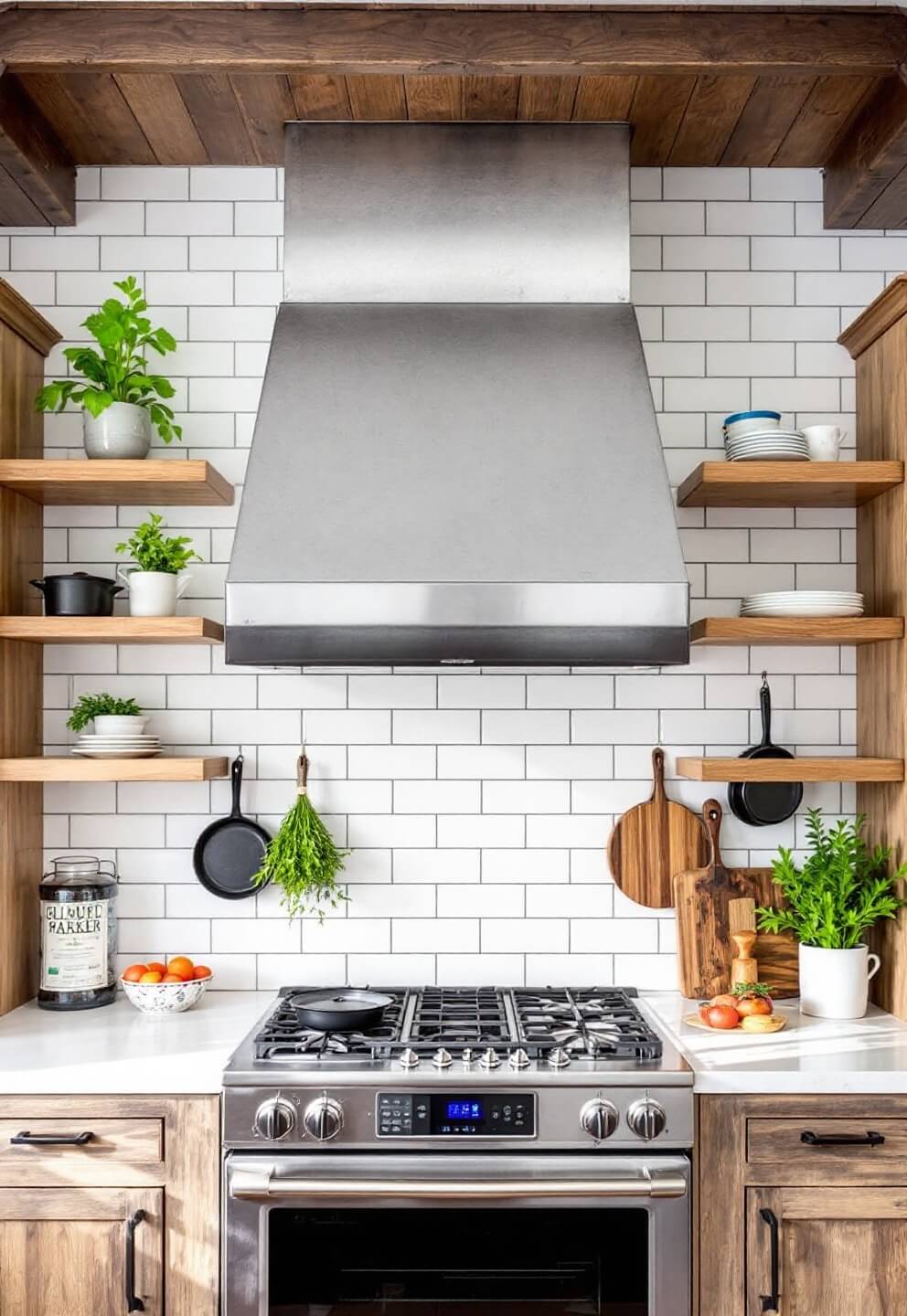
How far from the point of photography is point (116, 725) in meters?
2.56

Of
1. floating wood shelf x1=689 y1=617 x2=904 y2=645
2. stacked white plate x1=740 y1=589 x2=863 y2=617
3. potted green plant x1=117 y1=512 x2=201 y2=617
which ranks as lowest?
floating wood shelf x1=689 y1=617 x2=904 y2=645

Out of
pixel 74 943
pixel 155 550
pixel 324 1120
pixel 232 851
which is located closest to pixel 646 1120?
pixel 324 1120

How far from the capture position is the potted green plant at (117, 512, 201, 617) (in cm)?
256

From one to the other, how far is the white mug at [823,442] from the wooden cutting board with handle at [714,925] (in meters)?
0.84

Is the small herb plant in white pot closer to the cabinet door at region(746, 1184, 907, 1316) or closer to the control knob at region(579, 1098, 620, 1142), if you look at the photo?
the control knob at region(579, 1098, 620, 1142)

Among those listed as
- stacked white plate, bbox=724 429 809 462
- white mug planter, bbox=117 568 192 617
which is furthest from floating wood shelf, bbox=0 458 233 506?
stacked white plate, bbox=724 429 809 462

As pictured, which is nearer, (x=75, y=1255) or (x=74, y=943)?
(x=75, y=1255)

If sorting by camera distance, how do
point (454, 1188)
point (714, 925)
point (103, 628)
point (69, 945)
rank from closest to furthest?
1. point (454, 1188)
2. point (103, 628)
3. point (69, 945)
4. point (714, 925)

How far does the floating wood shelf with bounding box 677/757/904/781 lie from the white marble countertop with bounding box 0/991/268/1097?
3.73 ft

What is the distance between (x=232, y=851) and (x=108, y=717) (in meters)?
0.46

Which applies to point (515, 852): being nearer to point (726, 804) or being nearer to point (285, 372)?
point (726, 804)

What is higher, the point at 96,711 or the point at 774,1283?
the point at 96,711

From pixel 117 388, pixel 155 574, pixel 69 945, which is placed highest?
pixel 117 388

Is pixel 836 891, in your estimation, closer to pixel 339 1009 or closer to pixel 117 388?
pixel 339 1009
